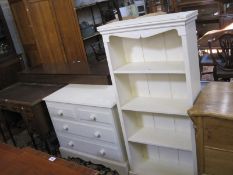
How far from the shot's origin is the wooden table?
4.79 feet

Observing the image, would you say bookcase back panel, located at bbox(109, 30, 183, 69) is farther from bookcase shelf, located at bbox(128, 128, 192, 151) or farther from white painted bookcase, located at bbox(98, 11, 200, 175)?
bookcase shelf, located at bbox(128, 128, 192, 151)

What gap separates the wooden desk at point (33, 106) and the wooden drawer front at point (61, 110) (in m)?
0.11

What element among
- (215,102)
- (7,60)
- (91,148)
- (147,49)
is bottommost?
(91,148)

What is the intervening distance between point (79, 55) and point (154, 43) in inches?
74.8

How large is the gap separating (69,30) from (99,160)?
1.87 m

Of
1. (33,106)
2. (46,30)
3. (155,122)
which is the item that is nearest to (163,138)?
(155,122)

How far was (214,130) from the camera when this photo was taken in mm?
1521

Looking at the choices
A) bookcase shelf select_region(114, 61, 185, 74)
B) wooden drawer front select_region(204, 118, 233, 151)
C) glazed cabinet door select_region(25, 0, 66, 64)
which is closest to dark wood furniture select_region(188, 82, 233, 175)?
wooden drawer front select_region(204, 118, 233, 151)

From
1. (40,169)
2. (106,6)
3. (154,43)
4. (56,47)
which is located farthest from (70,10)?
(40,169)

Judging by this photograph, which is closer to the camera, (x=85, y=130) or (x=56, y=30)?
(x=85, y=130)

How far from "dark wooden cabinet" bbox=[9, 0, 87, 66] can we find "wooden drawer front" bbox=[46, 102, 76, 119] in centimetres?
107

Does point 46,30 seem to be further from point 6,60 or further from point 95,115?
point 95,115

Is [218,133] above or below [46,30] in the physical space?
below

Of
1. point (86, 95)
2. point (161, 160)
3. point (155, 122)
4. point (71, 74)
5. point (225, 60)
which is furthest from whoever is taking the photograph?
point (225, 60)
